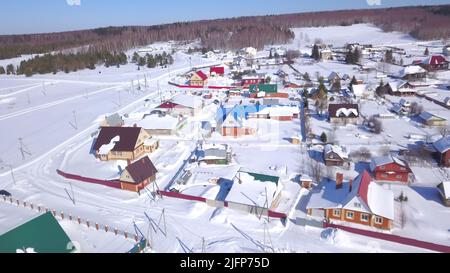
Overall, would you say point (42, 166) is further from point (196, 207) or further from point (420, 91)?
point (420, 91)

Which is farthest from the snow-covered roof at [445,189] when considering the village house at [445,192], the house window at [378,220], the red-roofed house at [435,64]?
the red-roofed house at [435,64]

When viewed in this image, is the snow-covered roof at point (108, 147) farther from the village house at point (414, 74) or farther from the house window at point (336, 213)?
the village house at point (414, 74)

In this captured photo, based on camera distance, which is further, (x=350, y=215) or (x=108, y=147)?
(x=108, y=147)

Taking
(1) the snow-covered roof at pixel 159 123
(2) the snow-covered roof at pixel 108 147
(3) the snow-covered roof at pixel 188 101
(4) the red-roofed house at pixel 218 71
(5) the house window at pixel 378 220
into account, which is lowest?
(5) the house window at pixel 378 220

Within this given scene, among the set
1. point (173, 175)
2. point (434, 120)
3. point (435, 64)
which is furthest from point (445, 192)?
point (435, 64)

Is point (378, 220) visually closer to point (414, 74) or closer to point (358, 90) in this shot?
point (358, 90)

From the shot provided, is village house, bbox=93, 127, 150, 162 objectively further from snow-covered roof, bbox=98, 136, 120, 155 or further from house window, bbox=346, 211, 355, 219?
house window, bbox=346, 211, 355, 219
